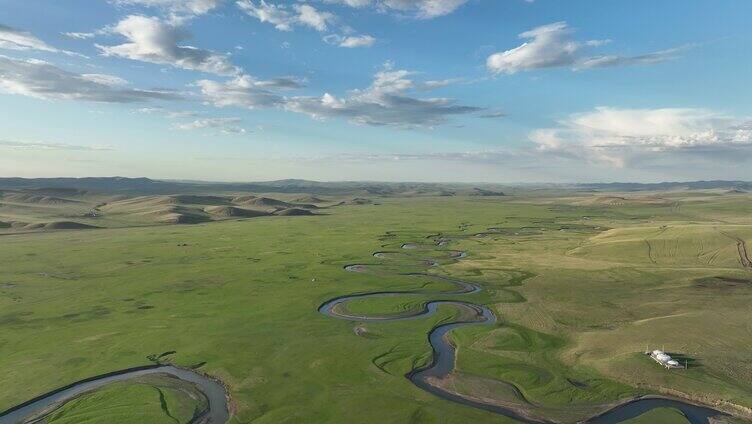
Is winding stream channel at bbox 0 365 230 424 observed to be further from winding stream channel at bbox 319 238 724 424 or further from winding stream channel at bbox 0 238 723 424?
winding stream channel at bbox 319 238 724 424

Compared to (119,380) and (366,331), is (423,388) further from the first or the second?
(119,380)

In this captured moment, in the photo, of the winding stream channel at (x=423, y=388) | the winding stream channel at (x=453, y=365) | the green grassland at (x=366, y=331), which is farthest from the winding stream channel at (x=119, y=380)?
the winding stream channel at (x=453, y=365)

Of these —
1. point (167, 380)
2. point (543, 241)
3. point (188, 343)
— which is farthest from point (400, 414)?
point (543, 241)

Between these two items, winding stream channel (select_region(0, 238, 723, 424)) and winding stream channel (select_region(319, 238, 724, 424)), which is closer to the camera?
winding stream channel (select_region(0, 238, 723, 424))

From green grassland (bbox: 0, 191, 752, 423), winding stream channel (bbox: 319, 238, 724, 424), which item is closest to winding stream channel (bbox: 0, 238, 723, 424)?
winding stream channel (bbox: 319, 238, 724, 424)

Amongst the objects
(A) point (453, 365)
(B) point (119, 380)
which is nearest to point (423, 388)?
(A) point (453, 365)

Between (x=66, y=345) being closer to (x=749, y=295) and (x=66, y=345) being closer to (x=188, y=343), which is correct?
(x=188, y=343)
